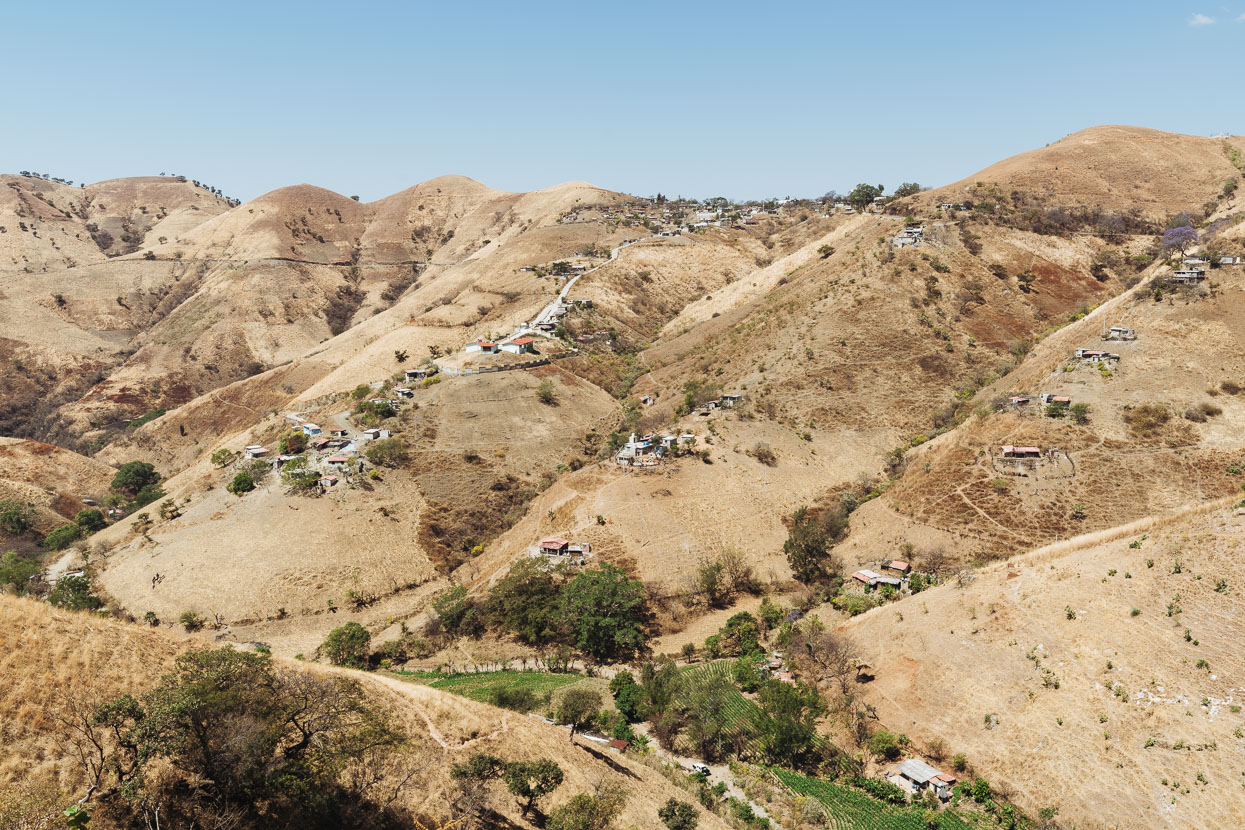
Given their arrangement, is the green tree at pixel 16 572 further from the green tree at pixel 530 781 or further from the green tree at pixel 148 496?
the green tree at pixel 530 781

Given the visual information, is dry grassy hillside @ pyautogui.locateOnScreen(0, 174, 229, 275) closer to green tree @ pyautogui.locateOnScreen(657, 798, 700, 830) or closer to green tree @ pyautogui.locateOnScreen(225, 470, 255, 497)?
green tree @ pyautogui.locateOnScreen(225, 470, 255, 497)

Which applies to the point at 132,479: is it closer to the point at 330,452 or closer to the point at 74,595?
the point at 330,452

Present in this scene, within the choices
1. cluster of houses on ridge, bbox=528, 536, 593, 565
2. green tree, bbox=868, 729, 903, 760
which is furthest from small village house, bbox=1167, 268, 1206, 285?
cluster of houses on ridge, bbox=528, 536, 593, 565

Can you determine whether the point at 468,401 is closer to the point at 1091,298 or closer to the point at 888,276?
the point at 888,276

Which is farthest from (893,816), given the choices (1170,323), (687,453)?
(1170,323)

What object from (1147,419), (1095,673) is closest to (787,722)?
(1095,673)
